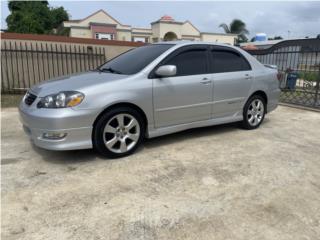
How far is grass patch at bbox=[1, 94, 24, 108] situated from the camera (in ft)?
25.9

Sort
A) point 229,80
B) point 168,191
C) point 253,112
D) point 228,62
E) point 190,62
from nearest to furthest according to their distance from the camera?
point 168,191 → point 190,62 → point 229,80 → point 228,62 → point 253,112

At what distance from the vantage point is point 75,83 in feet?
12.6

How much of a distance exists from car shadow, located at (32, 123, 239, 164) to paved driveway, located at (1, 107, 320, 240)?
16mm

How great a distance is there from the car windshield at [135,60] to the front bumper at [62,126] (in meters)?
0.98

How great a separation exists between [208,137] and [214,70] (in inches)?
43.6

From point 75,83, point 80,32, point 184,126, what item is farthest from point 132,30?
point 75,83

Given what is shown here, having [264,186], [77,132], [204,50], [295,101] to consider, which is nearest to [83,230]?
[77,132]

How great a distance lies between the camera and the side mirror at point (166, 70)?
3.99 metres

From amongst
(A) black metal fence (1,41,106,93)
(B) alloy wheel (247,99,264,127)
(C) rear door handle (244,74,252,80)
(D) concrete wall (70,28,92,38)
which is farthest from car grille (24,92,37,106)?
(D) concrete wall (70,28,92,38)

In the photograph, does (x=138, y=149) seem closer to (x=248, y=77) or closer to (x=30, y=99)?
(x=30, y=99)

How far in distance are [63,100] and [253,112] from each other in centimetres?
347

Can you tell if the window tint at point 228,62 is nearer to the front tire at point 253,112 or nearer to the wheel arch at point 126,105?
the front tire at point 253,112

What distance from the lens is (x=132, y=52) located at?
4.90 metres

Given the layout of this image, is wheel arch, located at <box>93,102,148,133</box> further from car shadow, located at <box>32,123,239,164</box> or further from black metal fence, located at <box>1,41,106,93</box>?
black metal fence, located at <box>1,41,106,93</box>
